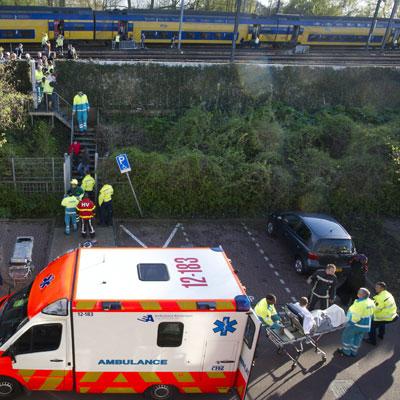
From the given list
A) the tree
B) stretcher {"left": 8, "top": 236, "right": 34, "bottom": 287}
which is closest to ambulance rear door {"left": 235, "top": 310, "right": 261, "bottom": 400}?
stretcher {"left": 8, "top": 236, "right": 34, "bottom": 287}

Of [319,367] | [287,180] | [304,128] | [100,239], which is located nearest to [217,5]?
[304,128]

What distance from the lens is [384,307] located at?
968cm

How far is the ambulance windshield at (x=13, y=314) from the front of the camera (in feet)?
23.7

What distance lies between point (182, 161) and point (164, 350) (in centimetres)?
884

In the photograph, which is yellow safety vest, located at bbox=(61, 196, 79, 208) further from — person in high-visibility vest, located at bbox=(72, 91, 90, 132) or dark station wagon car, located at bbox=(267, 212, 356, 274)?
dark station wagon car, located at bbox=(267, 212, 356, 274)

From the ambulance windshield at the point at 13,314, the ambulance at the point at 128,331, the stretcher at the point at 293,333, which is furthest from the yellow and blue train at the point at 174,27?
the stretcher at the point at 293,333

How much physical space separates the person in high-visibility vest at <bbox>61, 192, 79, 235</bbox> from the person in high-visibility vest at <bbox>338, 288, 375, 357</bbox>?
826cm

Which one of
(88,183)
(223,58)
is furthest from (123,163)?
(223,58)

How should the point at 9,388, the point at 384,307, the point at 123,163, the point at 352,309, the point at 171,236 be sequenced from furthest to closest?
1. the point at 171,236
2. the point at 123,163
3. the point at 384,307
4. the point at 352,309
5. the point at 9,388

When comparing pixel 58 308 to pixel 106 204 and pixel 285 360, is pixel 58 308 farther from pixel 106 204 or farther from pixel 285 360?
pixel 106 204

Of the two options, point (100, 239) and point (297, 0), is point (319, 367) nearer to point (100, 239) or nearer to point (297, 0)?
point (100, 239)

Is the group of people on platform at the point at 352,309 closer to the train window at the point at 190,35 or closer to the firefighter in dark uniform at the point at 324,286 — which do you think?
the firefighter in dark uniform at the point at 324,286

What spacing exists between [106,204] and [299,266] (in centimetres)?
624

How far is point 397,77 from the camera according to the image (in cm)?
2277
